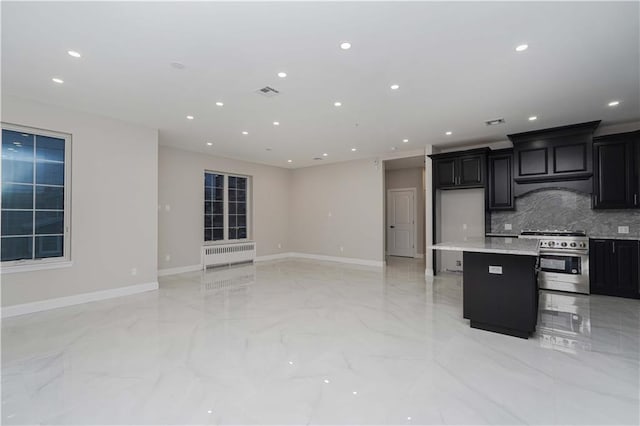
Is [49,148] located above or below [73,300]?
A: above

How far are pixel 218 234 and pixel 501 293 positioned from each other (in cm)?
652

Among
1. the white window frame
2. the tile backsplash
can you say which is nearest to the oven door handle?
the tile backsplash

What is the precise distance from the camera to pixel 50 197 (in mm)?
4391

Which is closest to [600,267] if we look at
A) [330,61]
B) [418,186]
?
[418,186]

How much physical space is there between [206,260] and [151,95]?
4.37 metres

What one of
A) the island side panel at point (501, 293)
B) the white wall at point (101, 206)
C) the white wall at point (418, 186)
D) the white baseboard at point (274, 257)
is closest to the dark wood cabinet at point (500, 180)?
the island side panel at point (501, 293)

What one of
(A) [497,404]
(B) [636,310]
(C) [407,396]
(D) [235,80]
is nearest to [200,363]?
(C) [407,396]

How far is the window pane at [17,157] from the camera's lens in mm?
4059

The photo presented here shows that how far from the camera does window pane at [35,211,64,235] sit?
4.29m

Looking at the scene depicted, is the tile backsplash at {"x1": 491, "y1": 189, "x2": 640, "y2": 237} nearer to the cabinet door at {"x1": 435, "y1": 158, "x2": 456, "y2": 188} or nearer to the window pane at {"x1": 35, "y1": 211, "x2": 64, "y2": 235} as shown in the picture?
the cabinet door at {"x1": 435, "y1": 158, "x2": 456, "y2": 188}

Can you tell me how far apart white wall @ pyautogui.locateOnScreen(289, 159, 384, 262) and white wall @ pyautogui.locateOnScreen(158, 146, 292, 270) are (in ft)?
3.87

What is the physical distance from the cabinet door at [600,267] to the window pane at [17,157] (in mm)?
8742

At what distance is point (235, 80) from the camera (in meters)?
3.51

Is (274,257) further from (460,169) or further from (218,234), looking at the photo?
(460,169)
